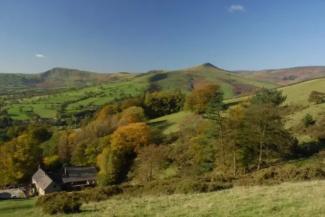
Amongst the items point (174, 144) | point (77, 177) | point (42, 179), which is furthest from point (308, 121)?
point (42, 179)

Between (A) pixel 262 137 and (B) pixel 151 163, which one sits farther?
(B) pixel 151 163

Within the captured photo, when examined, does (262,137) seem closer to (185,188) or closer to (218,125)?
(218,125)

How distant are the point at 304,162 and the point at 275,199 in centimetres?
3253

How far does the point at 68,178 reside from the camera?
87.3 meters

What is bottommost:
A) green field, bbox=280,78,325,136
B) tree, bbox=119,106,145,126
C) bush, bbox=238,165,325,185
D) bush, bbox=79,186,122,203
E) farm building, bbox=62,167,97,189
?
farm building, bbox=62,167,97,189

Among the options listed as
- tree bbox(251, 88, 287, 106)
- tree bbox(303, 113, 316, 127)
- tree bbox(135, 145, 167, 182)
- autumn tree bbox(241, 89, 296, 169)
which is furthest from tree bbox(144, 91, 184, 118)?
autumn tree bbox(241, 89, 296, 169)

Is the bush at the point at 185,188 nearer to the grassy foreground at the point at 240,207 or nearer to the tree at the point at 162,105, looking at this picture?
the grassy foreground at the point at 240,207

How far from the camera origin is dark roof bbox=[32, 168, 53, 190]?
266 feet

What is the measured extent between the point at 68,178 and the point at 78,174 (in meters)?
2.24

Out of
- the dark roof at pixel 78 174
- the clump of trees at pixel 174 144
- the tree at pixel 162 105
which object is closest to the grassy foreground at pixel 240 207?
the clump of trees at pixel 174 144

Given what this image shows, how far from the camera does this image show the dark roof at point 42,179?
266ft

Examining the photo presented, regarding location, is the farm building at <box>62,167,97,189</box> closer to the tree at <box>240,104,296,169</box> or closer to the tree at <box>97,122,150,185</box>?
the tree at <box>97,122,150,185</box>

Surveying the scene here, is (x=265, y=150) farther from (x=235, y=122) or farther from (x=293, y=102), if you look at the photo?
(x=293, y=102)

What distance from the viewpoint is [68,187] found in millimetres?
86312
